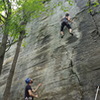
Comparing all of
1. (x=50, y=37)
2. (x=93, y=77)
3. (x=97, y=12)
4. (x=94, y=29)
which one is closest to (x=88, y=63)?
(x=93, y=77)

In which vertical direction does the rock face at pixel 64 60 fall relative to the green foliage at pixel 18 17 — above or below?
below

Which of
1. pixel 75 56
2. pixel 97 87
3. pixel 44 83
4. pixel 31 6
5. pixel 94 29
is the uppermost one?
pixel 31 6

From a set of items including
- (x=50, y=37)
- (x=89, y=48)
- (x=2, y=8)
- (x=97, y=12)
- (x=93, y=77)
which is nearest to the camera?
(x=93, y=77)

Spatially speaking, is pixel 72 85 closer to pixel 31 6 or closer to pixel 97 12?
pixel 97 12

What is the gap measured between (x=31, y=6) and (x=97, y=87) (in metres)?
6.98

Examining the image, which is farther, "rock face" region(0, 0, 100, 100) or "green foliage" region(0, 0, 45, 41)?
"green foliage" region(0, 0, 45, 41)

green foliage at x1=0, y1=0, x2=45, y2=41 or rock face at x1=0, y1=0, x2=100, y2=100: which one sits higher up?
green foliage at x1=0, y1=0, x2=45, y2=41

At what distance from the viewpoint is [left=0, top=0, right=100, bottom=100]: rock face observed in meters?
6.31

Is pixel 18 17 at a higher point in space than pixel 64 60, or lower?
higher

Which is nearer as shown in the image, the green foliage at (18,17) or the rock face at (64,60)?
the rock face at (64,60)

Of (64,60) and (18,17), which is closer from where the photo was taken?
(64,60)

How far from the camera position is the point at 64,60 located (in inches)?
305

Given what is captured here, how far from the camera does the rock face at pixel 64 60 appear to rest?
6.31 m

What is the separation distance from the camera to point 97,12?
346 inches
